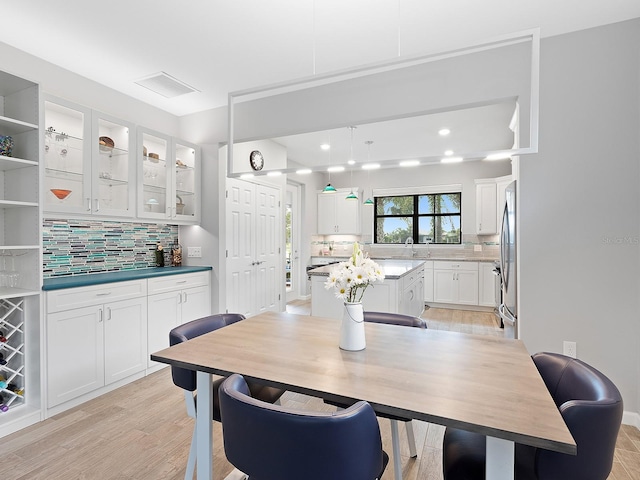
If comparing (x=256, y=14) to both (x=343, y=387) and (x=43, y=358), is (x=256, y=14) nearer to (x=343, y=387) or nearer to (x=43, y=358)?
(x=343, y=387)

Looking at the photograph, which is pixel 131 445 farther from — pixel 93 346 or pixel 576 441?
pixel 576 441

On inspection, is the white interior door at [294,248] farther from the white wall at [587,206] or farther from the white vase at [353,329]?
the white vase at [353,329]

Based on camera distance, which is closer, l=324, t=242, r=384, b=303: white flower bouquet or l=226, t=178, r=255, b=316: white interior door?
l=324, t=242, r=384, b=303: white flower bouquet

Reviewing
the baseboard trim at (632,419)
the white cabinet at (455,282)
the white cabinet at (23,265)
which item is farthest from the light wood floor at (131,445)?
the white cabinet at (455,282)

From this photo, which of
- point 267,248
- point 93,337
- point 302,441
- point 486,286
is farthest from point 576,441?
point 486,286

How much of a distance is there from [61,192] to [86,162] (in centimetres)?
32

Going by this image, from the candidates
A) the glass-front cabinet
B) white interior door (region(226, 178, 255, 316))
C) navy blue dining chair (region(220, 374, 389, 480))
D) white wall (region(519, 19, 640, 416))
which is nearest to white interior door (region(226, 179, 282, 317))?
white interior door (region(226, 178, 255, 316))

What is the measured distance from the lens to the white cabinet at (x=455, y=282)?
6078 millimetres

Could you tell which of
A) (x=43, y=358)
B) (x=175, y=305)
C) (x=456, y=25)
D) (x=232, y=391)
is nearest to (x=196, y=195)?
(x=175, y=305)

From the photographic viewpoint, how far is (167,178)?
3688mm

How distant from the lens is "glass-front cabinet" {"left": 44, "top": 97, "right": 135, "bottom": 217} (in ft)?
9.02

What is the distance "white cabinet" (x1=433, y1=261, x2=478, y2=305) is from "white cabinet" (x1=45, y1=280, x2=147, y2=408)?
15.9ft

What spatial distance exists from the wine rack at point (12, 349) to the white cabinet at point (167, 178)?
1228 mm

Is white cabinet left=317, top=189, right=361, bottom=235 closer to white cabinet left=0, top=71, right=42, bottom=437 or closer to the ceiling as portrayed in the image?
the ceiling
